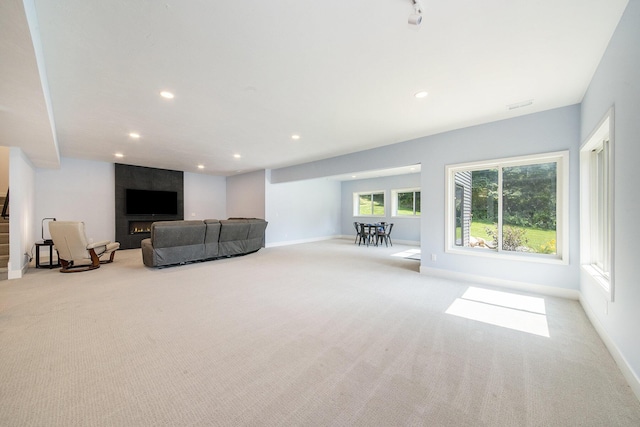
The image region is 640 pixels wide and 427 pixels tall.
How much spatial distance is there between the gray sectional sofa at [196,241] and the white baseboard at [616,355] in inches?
248

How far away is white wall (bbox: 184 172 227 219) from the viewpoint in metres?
9.42

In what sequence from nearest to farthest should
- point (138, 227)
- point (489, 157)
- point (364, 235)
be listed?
point (489, 157) < point (138, 227) < point (364, 235)

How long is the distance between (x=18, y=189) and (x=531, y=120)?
8.76 m

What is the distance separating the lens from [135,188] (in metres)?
8.02

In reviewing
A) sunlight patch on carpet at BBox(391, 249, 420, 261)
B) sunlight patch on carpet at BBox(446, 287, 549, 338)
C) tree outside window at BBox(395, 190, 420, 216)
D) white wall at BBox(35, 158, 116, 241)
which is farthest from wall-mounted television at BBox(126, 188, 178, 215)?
sunlight patch on carpet at BBox(446, 287, 549, 338)

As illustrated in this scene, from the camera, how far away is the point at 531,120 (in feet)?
12.3

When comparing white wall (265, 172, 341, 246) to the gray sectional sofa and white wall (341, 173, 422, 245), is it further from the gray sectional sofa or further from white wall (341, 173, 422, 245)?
the gray sectional sofa

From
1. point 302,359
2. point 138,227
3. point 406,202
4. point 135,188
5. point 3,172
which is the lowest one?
point 302,359

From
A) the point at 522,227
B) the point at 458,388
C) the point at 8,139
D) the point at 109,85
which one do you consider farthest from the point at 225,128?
the point at 522,227

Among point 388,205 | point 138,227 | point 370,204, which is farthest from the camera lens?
point 370,204

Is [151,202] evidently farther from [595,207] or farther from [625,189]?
[595,207]

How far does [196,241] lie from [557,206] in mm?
6634

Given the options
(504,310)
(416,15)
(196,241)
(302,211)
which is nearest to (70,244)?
(196,241)

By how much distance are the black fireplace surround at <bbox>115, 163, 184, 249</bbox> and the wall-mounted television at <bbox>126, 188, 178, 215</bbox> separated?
10cm
